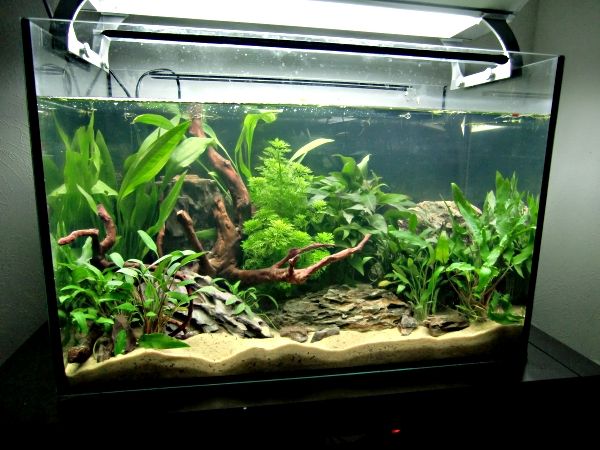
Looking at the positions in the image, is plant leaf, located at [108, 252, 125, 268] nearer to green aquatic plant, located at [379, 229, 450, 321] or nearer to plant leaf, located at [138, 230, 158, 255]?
plant leaf, located at [138, 230, 158, 255]

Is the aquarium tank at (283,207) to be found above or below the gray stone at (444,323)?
above

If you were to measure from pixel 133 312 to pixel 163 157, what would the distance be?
0.38 meters

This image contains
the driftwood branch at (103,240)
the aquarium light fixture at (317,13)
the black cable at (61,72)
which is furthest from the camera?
the aquarium light fixture at (317,13)

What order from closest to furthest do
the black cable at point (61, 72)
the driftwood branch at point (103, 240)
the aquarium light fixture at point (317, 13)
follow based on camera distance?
1. the black cable at point (61, 72)
2. the driftwood branch at point (103, 240)
3. the aquarium light fixture at point (317, 13)

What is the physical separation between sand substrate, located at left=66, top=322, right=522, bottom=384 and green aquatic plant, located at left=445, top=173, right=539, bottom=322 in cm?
6

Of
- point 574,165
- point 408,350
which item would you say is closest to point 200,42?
point 408,350

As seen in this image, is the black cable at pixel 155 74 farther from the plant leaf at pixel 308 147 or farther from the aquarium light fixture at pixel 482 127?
the aquarium light fixture at pixel 482 127

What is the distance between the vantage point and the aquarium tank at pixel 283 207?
899 mm

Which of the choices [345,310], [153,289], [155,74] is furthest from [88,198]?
[345,310]

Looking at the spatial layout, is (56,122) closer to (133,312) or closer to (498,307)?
(133,312)

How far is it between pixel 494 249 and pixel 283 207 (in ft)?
1.94

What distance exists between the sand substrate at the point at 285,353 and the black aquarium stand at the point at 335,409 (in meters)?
0.04

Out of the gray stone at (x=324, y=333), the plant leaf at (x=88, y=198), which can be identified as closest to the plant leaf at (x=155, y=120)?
the plant leaf at (x=88, y=198)

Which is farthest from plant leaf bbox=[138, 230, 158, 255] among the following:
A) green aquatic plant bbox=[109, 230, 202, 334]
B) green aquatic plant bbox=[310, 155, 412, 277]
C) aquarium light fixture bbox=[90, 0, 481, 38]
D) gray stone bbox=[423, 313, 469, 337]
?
gray stone bbox=[423, 313, 469, 337]
